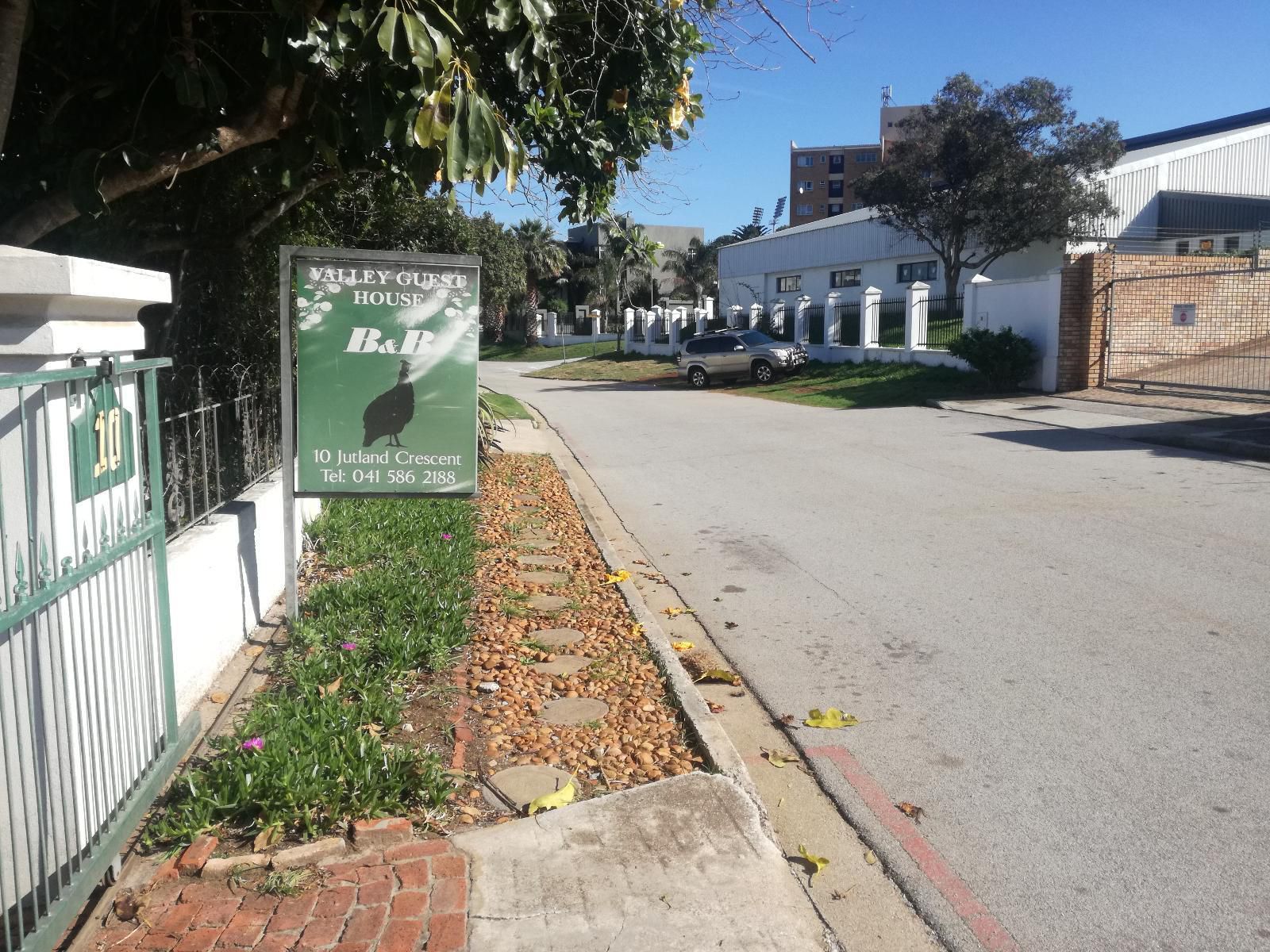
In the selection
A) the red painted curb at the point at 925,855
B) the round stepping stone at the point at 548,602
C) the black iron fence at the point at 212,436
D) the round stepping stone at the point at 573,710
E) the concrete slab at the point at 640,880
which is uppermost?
the black iron fence at the point at 212,436

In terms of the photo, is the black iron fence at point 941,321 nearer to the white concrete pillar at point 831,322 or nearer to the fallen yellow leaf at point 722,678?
the white concrete pillar at point 831,322

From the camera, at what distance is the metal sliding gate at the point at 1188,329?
21703mm

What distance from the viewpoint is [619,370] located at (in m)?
43.5

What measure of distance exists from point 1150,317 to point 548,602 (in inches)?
750

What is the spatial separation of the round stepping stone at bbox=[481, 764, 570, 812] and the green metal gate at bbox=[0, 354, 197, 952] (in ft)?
4.10

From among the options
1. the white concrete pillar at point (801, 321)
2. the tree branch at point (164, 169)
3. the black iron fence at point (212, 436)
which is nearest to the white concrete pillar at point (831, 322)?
the white concrete pillar at point (801, 321)

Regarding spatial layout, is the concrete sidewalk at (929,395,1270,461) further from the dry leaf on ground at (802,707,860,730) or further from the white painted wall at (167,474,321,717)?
the white painted wall at (167,474,321,717)

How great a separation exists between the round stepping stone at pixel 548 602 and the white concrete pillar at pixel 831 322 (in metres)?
26.8

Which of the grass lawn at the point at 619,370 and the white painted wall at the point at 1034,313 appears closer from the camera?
the white painted wall at the point at 1034,313

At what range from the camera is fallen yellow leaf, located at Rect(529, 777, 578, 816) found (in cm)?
423

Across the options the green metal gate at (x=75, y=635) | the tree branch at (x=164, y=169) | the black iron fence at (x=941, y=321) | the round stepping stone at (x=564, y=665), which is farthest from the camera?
the black iron fence at (x=941, y=321)

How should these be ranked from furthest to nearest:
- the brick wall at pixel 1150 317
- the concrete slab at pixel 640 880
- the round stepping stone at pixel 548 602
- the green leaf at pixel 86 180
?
the brick wall at pixel 1150 317 < the round stepping stone at pixel 548 602 < the green leaf at pixel 86 180 < the concrete slab at pixel 640 880

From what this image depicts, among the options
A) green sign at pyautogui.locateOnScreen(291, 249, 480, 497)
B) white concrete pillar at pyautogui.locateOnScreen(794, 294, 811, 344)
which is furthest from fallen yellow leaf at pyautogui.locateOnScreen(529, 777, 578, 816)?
white concrete pillar at pyautogui.locateOnScreen(794, 294, 811, 344)

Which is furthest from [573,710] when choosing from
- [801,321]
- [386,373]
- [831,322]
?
[801,321]
